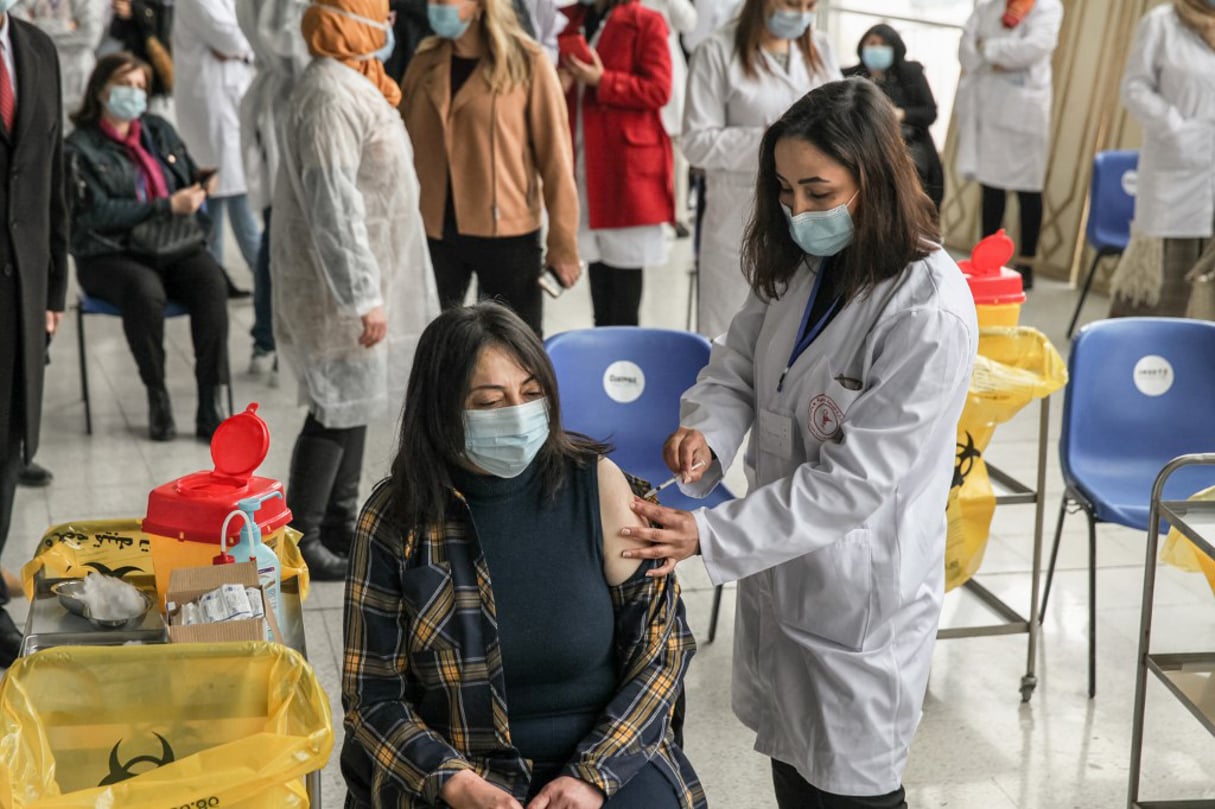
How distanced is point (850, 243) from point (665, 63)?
269 cm

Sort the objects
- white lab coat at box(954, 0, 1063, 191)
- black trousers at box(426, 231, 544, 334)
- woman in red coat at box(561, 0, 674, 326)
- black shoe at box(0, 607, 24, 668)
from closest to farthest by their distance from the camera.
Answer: black shoe at box(0, 607, 24, 668), black trousers at box(426, 231, 544, 334), woman in red coat at box(561, 0, 674, 326), white lab coat at box(954, 0, 1063, 191)

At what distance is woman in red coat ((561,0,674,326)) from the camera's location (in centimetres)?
443

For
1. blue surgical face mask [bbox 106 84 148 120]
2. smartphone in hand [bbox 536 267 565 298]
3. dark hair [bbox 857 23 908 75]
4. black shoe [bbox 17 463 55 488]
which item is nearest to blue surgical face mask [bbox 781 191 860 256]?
smartphone in hand [bbox 536 267 565 298]

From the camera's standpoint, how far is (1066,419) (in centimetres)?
321

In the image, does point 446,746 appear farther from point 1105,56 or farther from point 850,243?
point 1105,56

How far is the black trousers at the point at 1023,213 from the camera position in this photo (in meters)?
6.79

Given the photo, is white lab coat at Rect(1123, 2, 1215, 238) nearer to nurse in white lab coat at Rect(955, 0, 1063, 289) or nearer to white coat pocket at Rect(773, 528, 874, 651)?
nurse in white lab coat at Rect(955, 0, 1063, 289)

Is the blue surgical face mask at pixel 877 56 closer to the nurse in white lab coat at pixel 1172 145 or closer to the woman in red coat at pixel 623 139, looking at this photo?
the nurse in white lab coat at pixel 1172 145

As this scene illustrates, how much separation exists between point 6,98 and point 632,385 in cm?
143

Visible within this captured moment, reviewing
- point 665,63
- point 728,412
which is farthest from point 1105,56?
point 728,412

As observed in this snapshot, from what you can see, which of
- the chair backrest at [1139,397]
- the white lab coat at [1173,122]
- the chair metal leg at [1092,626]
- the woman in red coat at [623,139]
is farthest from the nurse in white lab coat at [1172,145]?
the chair metal leg at [1092,626]

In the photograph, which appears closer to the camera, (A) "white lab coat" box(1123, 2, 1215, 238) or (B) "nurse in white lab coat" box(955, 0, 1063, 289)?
(A) "white lab coat" box(1123, 2, 1215, 238)

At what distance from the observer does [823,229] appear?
190 centimetres

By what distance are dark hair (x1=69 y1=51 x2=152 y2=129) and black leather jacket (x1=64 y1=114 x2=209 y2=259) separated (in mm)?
32
